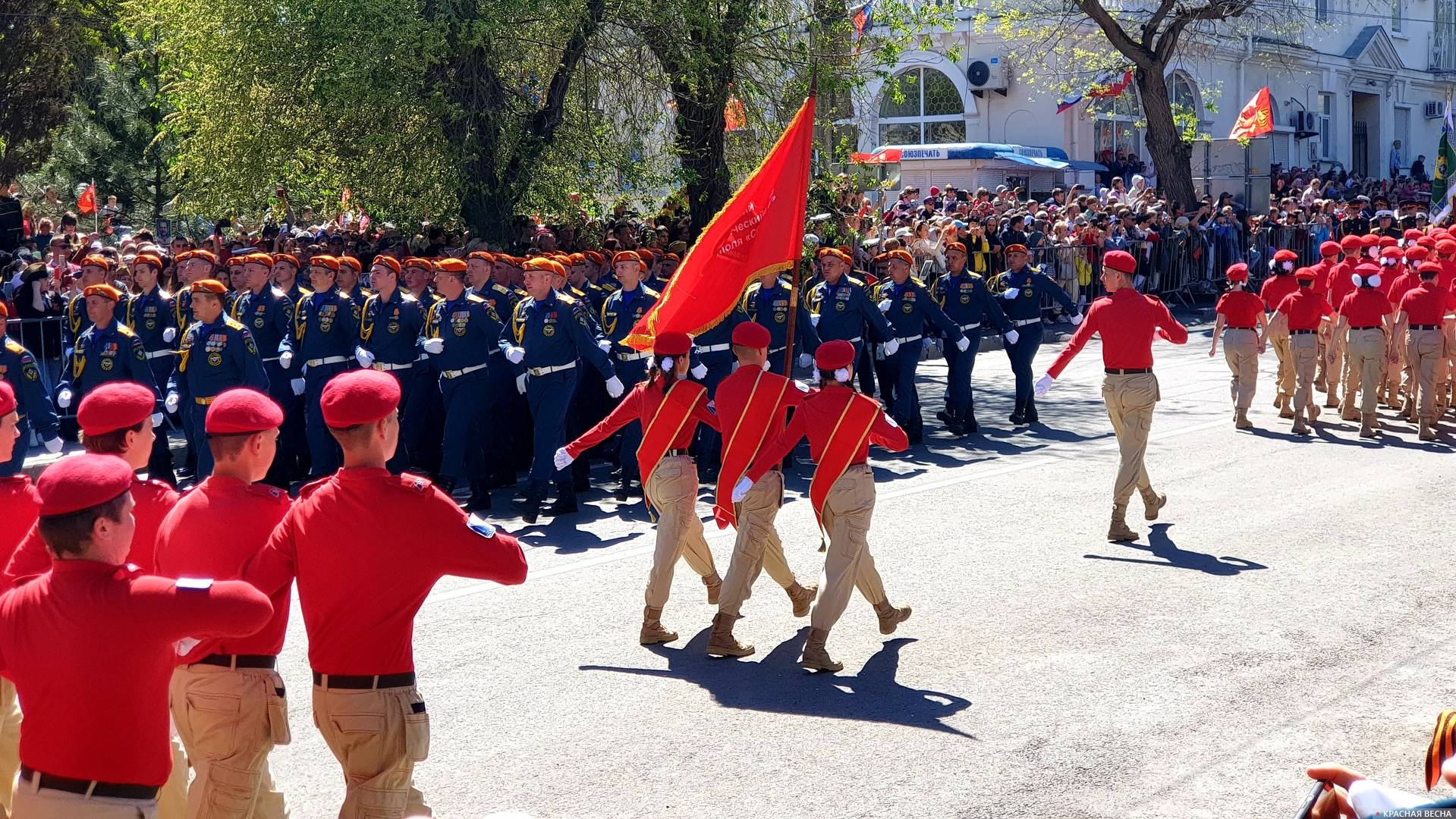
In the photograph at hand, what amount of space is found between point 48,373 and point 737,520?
12.4 metres

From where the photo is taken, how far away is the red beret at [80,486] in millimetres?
4211

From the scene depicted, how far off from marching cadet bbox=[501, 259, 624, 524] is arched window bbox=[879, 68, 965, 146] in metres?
29.6

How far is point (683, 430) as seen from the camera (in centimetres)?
908

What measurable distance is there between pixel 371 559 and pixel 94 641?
1.02 metres

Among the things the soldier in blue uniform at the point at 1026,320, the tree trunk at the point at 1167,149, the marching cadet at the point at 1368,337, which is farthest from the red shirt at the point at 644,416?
the tree trunk at the point at 1167,149

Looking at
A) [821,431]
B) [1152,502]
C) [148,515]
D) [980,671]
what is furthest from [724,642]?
[1152,502]

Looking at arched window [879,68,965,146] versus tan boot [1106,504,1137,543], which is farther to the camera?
arched window [879,68,965,146]

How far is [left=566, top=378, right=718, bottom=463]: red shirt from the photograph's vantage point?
29.8ft

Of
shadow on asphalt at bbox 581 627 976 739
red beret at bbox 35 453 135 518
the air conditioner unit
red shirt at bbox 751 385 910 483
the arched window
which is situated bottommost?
shadow on asphalt at bbox 581 627 976 739

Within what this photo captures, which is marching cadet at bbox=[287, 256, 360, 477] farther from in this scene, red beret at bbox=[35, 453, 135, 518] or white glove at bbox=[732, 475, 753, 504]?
red beret at bbox=[35, 453, 135, 518]

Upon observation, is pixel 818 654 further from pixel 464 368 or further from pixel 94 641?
pixel 464 368

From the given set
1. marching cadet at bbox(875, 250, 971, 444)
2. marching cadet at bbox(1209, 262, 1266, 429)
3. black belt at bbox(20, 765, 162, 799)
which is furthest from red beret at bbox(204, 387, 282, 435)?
marching cadet at bbox(1209, 262, 1266, 429)

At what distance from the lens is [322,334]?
45.6 ft

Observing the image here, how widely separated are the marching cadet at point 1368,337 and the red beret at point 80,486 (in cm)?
1356
